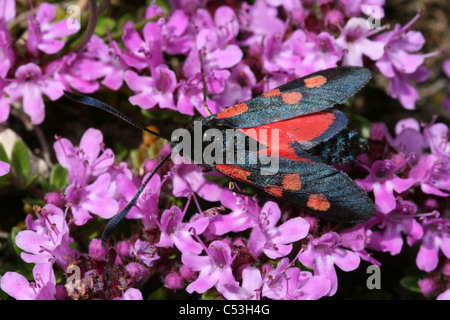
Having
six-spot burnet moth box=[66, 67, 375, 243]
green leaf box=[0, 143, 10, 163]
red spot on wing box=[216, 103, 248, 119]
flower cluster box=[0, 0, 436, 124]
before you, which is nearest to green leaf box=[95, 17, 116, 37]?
flower cluster box=[0, 0, 436, 124]

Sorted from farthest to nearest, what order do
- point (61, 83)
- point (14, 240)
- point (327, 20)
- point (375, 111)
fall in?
point (375, 111) → point (327, 20) → point (61, 83) → point (14, 240)

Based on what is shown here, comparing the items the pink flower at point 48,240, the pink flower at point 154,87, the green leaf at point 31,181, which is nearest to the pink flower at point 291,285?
the pink flower at point 48,240

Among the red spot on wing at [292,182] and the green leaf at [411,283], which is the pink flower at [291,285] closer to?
the red spot on wing at [292,182]

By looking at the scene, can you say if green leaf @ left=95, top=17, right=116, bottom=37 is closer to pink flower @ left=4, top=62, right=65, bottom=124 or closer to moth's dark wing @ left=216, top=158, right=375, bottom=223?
pink flower @ left=4, top=62, right=65, bottom=124

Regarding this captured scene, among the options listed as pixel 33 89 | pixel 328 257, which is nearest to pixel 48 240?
pixel 33 89
